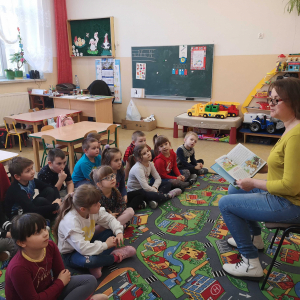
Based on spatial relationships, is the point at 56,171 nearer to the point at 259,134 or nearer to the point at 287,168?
the point at 287,168

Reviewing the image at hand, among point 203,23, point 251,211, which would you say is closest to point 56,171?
point 251,211

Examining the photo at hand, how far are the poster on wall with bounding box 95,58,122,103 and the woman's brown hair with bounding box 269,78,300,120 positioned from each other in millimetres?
5299

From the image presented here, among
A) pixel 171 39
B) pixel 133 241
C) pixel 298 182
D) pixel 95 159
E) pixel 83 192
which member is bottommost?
pixel 133 241

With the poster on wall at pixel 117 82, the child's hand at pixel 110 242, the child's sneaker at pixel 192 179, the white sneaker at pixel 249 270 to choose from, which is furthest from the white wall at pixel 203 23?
the child's hand at pixel 110 242

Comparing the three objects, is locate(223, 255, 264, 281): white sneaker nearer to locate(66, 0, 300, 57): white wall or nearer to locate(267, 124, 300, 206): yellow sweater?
locate(267, 124, 300, 206): yellow sweater

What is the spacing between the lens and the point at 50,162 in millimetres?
2656

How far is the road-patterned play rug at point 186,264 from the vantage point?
169 cm

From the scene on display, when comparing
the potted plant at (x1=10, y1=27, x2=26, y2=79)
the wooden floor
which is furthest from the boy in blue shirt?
the potted plant at (x1=10, y1=27, x2=26, y2=79)

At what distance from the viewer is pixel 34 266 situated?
131 cm

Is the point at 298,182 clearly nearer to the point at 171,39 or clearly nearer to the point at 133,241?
the point at 133,241

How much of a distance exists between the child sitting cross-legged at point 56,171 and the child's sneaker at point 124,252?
99 centimetres

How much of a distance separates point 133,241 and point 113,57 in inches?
201

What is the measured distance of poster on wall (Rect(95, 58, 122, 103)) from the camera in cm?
648

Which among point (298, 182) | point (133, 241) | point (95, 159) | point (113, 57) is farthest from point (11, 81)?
point (298, 182)
